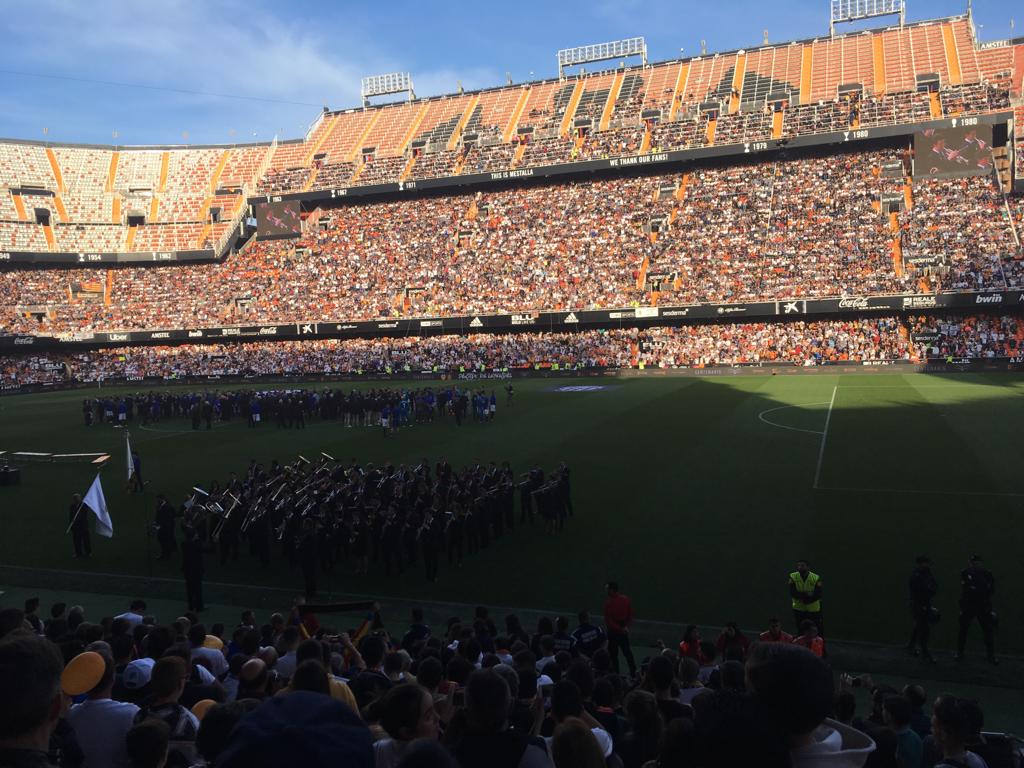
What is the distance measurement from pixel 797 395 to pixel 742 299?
15.6 m

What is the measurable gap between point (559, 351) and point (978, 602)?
140ft

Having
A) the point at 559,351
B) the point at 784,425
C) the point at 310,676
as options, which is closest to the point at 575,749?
the point at 310,676

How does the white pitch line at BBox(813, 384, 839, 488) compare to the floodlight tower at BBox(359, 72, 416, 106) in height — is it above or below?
below

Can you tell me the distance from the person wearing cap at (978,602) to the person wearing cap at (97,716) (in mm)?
9990

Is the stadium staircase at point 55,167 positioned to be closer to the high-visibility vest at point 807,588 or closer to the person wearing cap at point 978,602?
the high-visibility vest at point 807,588

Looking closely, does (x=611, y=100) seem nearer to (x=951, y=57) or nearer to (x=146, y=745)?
(x=951, y=57)

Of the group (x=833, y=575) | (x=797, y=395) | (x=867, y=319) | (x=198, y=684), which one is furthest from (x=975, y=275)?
(x=198, y=684)

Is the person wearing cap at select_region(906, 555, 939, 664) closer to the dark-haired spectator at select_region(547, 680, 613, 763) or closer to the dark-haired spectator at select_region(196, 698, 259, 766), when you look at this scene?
the dark-haired spectator at select_region(547, 680, 613, 763)

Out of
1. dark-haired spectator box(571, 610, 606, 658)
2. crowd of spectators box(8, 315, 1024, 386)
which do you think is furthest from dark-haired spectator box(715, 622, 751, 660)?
crowd of spectators box(8, 315, 1024, 386)

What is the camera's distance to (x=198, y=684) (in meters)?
5.93

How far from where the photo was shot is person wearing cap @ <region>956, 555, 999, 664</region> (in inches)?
377

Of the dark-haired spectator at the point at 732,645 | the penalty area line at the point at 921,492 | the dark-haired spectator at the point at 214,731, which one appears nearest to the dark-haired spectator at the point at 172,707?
the dark-haired spectator at the point at 214,731

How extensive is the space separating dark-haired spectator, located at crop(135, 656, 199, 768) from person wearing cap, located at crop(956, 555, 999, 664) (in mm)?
9588

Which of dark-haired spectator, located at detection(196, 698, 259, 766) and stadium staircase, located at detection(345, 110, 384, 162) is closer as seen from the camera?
dark-haired spectator, located at detection(196, 698, 259, 766)
